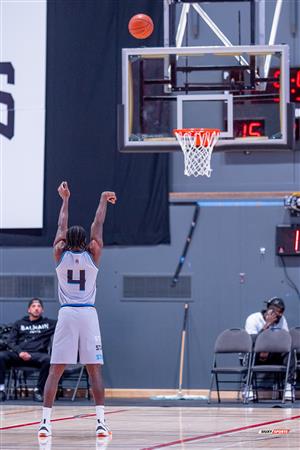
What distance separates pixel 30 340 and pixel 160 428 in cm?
603

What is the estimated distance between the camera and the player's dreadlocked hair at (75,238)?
31.4ft

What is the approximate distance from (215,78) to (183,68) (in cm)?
440

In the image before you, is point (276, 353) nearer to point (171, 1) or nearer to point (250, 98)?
point (250, 98)

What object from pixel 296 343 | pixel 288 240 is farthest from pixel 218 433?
pixel 288 240

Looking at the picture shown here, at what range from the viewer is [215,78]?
669 inches

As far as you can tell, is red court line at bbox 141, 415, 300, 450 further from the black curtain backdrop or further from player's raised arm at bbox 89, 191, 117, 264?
the black curtain backdrop

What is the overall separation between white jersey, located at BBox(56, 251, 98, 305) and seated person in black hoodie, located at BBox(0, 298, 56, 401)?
273 inches

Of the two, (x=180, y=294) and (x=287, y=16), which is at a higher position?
(x=287, y=16)

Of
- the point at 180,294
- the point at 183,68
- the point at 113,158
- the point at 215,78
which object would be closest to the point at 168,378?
the point at 180,294

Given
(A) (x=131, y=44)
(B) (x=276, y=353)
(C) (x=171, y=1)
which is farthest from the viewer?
(A) (x=131, y=44)

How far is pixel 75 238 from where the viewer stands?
9562 millimetres

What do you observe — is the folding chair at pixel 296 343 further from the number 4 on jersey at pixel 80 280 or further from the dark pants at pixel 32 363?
the number 4 on jersey at pixel 80 280

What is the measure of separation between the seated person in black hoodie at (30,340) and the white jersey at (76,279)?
6.93m

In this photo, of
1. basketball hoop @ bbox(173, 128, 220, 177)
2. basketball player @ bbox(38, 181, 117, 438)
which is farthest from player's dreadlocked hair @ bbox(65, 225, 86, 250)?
basketball hoop @ bbox(173, 128, 220, 177)
